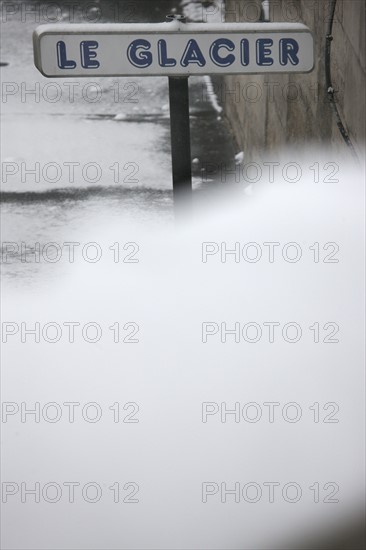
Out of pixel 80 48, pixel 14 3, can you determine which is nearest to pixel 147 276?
pixel 80 48

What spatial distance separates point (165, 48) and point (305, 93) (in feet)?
8.01

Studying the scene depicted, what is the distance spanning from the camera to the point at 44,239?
29.1ft

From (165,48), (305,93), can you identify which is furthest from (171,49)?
(305,93)

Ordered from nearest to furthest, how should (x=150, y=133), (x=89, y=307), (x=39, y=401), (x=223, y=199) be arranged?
(x=39, y=401)
(x=89, y=307)
(x=223, y=199)
(x=150, y=133)

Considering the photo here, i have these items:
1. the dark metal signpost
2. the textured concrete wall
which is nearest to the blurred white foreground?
the textured concrete wall

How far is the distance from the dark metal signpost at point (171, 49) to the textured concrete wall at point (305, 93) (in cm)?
62

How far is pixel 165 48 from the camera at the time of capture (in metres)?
4.94

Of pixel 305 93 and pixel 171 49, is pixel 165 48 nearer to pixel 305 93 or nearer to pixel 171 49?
pixel 171 49

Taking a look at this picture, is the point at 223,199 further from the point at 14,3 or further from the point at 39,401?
the point at 14,3

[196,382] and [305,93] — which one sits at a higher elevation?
[305,93]

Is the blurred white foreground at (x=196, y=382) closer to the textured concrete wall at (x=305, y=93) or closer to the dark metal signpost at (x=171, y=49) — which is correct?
the textured concrete wall at (x=305, y=93)

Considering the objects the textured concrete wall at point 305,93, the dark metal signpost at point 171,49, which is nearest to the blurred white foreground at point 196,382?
the textured concrete wall at point 305,93

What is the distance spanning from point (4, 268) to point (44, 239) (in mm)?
603

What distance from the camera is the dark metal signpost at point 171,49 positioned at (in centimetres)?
493
